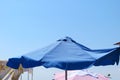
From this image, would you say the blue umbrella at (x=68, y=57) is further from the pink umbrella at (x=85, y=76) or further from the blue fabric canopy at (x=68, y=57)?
the pink umbrella at (x=85, y=76)

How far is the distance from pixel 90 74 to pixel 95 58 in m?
7.15

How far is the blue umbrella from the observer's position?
203 inches

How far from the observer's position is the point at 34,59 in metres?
5.55

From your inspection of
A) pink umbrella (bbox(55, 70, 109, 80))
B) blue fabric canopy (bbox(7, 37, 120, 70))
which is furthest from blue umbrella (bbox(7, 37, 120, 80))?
pink umbrella (bbox(55, 70, 109, 80))

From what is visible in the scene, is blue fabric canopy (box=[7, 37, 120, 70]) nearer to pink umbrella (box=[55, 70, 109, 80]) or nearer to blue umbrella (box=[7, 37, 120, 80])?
blue umbrella (box=[7, 37, 120, 80])

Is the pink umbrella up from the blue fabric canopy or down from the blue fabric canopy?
down

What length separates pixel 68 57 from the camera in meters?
5.37

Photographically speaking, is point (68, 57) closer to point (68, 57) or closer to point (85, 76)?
point (68, 57)

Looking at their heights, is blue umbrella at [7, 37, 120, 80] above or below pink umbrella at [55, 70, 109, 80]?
above

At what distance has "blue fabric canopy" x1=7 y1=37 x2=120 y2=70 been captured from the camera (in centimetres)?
516

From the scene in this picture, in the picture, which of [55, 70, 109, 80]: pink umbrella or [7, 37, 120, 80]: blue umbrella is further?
[55, 70, 109, 80]: pink umbrella

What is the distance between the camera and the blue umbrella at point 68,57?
A: 16.9 feet

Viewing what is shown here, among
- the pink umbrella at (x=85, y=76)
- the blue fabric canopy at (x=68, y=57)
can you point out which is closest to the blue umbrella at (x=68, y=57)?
the blue fabric canopy at (x=68, y=57)

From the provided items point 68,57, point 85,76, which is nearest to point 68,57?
point 68,57
